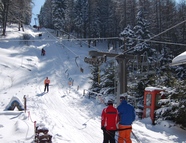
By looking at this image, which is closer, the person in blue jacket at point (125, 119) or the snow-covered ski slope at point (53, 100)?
the person in blue jacket at point (125, 119)

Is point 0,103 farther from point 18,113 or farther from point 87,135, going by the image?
point 87,135

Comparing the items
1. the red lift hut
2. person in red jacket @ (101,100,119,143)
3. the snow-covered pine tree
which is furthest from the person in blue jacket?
the snow-covered pine tree

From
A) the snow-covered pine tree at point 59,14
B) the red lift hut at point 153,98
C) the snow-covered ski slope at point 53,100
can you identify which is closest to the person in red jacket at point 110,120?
the snow-covered ski slope at point 53,100

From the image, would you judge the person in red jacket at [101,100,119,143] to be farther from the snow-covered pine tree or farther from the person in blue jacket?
the snow-covered pine tree

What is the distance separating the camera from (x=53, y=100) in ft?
66.9

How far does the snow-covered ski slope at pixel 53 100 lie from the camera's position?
34.2ft

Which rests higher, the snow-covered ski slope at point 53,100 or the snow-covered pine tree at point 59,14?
the snow-covered pine tree at point 59,14

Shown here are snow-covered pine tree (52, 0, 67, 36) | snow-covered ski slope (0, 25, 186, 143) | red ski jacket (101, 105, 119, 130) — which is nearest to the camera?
red ski jacket (101, 105, 119, 130)

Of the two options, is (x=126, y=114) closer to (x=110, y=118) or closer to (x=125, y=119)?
(x=125, y=119)

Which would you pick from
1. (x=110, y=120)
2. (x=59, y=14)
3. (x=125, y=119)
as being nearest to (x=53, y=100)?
(x=110, y=120)

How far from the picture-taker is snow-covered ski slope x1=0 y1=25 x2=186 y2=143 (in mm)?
10414

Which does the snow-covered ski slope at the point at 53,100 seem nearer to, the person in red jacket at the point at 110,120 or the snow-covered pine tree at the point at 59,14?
the person in red jacket at the point at 110,120

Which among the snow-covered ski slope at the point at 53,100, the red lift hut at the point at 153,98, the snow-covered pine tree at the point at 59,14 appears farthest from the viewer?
the snow-covered pine tree at the point at 59,14

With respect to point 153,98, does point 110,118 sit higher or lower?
higher
